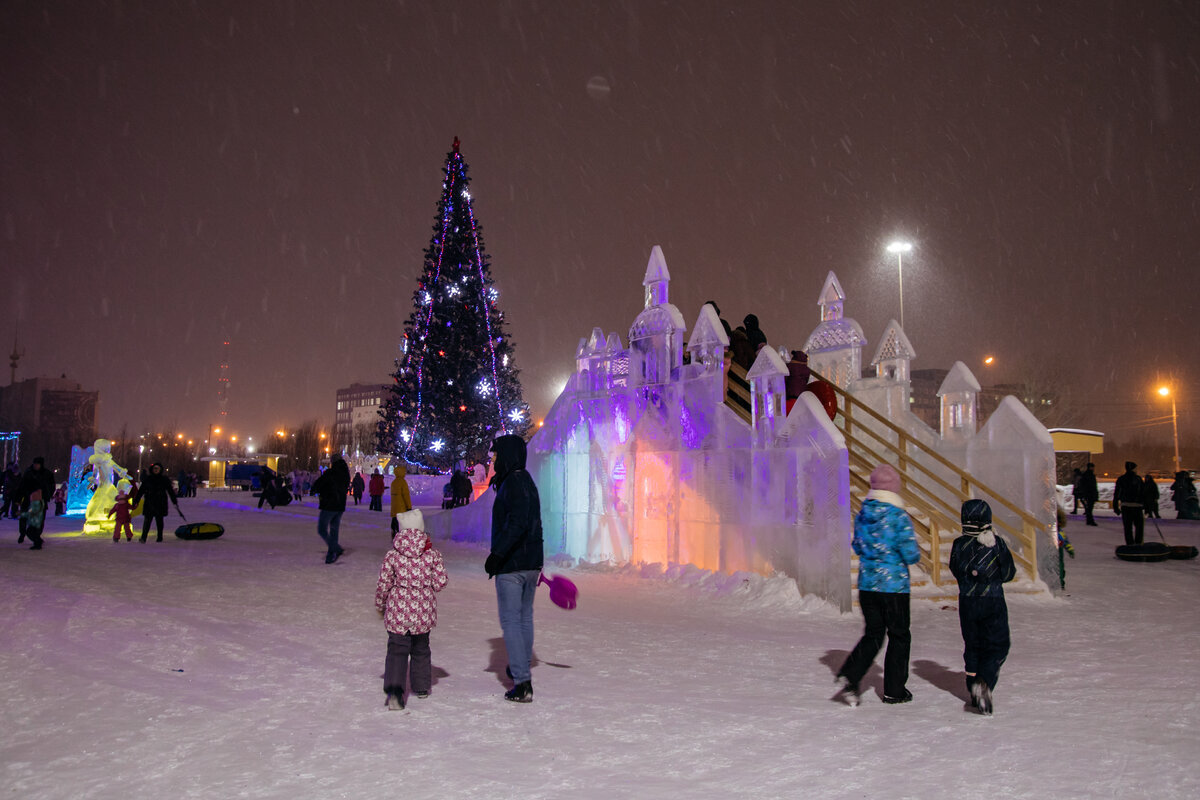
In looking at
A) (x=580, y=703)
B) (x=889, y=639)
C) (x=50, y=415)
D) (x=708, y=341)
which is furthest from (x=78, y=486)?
(x=50, y=415)

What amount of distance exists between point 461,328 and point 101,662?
82.9ft

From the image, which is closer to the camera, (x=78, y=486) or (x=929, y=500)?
(x=929, y=500)

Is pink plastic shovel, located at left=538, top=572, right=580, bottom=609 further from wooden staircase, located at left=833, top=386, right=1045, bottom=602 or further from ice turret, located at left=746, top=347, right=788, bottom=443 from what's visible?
ice turret, located at left=746, top=347, right=788, bottom=443

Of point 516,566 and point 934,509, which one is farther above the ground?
point 934,509

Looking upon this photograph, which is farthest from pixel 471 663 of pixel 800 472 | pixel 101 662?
pixel 800 472

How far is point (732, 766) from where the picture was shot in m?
4.78

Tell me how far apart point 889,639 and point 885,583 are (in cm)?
39

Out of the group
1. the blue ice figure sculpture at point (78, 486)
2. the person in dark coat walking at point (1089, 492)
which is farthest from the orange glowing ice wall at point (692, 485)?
the person in dark coat walking at point (1089, 492)

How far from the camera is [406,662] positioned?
603 cm

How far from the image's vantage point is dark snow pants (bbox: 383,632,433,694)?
5.91 meters

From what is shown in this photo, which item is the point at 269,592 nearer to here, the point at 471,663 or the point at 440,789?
the point at 471,663

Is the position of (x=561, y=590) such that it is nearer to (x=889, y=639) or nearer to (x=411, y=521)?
(x=411, y=521)

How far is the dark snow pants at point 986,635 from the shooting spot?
5.93m

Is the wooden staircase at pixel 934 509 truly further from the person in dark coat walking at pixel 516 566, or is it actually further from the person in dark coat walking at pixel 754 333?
the person in dark coat walking at pixel 516 566
